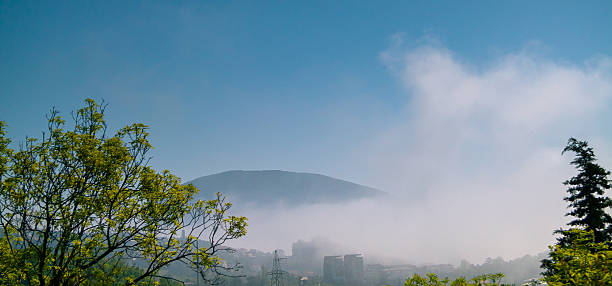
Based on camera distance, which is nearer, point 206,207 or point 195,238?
point 195,238

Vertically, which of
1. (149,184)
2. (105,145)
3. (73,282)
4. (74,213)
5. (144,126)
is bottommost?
(73,282)

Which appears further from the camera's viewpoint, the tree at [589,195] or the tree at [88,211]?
the tree at [589,195]

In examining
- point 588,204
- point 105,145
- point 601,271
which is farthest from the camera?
point 588,204

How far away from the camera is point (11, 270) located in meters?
8.95

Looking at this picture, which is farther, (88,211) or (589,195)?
(589,195)

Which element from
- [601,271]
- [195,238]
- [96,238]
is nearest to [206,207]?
[195,238]

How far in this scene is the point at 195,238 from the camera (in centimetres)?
1019

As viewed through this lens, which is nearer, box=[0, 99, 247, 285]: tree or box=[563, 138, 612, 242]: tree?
box=[0, 99, 247, 285]: tree

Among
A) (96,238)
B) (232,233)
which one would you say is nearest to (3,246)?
(96,238)

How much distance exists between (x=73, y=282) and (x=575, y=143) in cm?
3125

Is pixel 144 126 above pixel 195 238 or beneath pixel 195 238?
above

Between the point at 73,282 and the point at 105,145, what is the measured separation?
13.5 feet

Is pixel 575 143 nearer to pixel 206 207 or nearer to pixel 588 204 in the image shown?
pixel 588 204

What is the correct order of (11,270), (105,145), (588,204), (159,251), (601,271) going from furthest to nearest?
(588,204), (159,251), (105,145), (11,270), (601,271)
